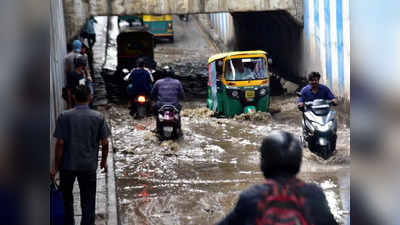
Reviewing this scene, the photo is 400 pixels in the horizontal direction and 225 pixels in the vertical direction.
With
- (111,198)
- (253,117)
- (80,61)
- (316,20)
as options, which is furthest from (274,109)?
(111,198)

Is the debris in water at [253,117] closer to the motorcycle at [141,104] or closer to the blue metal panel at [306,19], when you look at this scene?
the motorcycle at [141,104]

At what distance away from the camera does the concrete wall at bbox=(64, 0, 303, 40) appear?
1872 centimetres

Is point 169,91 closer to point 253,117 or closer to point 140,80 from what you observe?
point 140,80

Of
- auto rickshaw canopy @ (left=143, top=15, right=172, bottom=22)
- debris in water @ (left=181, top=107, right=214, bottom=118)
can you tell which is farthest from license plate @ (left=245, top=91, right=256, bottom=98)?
auto rickshaw canopy @ (left=143, top=15, right=172, bottom=22)

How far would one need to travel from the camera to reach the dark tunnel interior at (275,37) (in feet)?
71.2

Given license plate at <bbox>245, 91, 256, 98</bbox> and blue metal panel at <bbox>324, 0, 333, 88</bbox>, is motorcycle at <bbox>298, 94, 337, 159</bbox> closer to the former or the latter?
license plate at <bbox>245, 91, 256, 98</bbox>

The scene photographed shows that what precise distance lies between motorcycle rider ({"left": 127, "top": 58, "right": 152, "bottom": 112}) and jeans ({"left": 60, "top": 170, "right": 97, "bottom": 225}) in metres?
8.61

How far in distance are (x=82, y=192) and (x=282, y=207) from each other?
3672 millimetres

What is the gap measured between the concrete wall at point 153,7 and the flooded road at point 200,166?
9.73 feet
